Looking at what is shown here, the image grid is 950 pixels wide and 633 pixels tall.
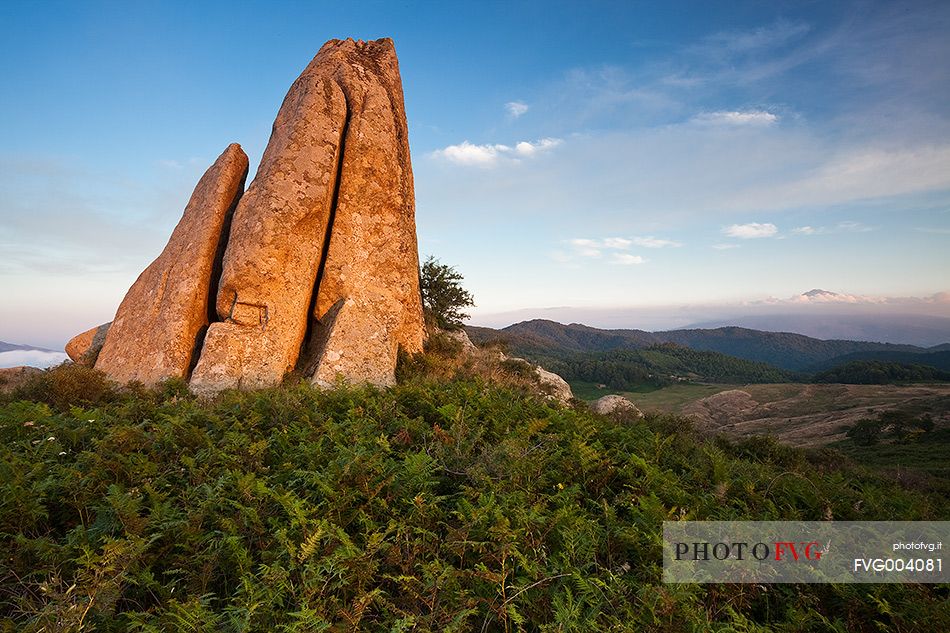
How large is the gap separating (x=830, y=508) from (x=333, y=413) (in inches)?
308

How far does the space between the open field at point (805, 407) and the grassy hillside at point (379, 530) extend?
31974 mm

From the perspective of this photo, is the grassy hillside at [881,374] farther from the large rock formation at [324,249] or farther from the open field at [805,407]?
the large rock formation at [324,249]

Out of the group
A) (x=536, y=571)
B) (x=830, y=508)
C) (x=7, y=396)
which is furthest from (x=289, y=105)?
(x=830, y=508)

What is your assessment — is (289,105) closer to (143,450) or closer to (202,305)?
(202,305)

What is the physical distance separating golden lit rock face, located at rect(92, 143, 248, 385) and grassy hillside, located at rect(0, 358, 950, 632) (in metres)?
7.44

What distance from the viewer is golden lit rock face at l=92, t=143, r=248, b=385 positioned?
14.3 m

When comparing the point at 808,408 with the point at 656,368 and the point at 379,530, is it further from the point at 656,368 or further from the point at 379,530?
the point at 656,368

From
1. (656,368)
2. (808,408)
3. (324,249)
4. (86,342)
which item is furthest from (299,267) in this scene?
(656,368)

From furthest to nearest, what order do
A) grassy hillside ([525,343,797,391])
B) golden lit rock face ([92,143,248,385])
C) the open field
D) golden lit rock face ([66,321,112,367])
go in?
grassy hillside ([525,343,797,391]) < the open field < golden lit rock face ([66,321,112,367]) < golden lit rock face ([92,143,248,385])

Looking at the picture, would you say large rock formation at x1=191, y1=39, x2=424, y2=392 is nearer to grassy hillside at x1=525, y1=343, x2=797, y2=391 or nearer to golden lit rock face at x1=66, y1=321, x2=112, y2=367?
golden lit rock face at x1=66, y1=321, x2=112, y2=367

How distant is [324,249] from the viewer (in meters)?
16.5

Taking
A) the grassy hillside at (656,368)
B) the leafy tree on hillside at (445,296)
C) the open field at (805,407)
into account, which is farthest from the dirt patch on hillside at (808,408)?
the grassy hillside at (656,368)

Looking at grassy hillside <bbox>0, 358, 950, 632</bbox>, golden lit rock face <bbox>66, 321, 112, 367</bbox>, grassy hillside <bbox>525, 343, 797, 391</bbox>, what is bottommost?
grassy hillside <bbox>525, 343, 797, 391</bbox>

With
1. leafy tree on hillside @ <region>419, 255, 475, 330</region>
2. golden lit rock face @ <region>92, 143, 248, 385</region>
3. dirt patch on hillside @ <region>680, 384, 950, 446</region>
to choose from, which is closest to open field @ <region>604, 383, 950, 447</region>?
dirt patch on hillside @ <region>680, 384, 950, 446</region>
